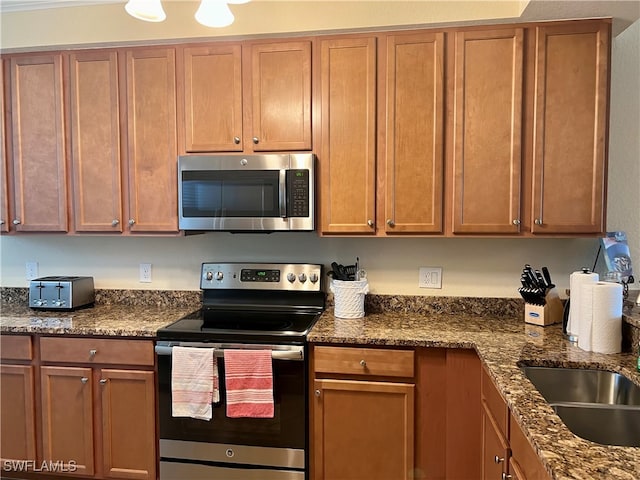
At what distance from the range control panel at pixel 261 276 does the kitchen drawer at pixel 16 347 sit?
0.91 m

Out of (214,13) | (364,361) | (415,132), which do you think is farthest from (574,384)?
(214,13)

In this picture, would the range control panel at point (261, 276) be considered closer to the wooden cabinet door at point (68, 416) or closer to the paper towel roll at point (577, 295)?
the wooden cabinet door at point (68, 416)

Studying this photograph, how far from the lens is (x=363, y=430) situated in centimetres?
200

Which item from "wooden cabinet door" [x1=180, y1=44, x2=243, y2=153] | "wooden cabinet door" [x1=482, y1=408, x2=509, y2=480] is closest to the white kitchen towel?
"wooden cabinet door" [x1=180, y1=44, x2=243, y2=153]

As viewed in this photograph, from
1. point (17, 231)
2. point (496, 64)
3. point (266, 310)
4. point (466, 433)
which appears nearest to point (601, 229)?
point (496, 64)

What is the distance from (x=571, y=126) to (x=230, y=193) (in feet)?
5.58

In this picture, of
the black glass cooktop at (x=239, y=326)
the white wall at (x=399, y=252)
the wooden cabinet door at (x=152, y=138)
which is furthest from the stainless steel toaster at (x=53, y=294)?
the black glass cooktop at (x=239, y=326)

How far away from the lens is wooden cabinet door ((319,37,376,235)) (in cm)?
219

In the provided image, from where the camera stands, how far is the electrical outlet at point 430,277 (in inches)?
97.8

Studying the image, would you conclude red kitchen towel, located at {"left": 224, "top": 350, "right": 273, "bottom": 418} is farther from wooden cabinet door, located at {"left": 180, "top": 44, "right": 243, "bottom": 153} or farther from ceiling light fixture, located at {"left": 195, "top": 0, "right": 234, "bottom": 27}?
ceiling light fixture, located at {"left": 195, "top": 0, "right": 234, "bottom": 27}

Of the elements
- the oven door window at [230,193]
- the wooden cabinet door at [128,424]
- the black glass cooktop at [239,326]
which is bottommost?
the wooden cabinet door at [128,424]

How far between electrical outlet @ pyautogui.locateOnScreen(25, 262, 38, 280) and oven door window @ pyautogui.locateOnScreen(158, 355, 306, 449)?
1418mm

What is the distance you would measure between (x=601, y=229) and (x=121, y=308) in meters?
2.65

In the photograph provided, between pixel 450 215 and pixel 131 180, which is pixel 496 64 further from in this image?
pixel 131 180
